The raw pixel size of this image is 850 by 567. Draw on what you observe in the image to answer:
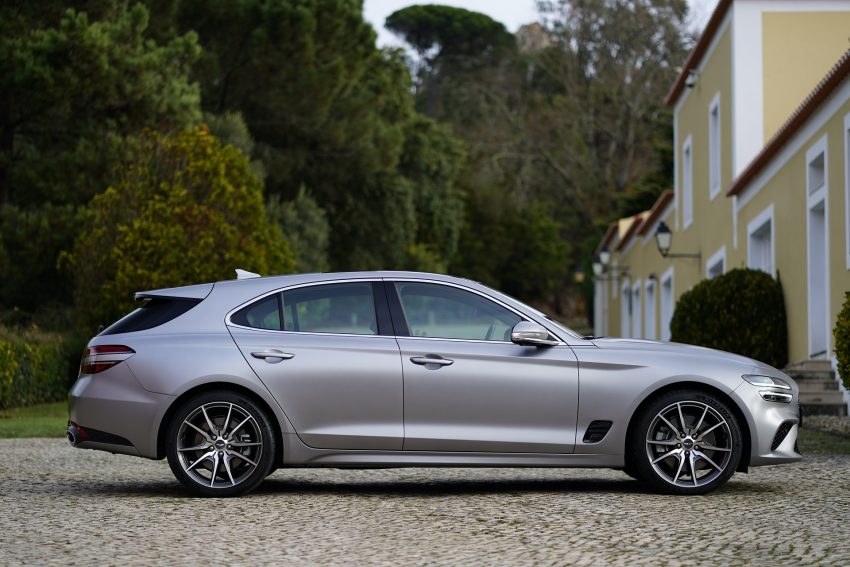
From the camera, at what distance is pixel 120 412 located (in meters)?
8.41

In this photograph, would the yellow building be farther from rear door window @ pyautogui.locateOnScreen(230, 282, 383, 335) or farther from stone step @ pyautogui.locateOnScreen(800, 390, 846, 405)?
rear door window @ pyautogui.locateOnScreen(230, 282, 383, 335)

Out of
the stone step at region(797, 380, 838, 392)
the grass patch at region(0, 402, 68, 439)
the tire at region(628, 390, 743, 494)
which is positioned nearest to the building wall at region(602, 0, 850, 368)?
the stone step at region(797, 380, 838, 392)

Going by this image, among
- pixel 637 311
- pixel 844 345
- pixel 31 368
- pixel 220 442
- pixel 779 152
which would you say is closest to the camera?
pixel 220 442

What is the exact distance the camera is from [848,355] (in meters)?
12.1

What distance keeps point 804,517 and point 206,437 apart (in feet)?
11.8

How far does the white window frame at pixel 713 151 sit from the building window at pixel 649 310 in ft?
27.5

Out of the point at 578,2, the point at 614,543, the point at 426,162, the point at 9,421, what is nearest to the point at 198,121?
the point at 9,421

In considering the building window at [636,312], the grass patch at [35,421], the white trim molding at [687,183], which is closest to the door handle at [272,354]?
the grass patch at [35,421]

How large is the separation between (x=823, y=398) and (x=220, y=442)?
10.9 meters

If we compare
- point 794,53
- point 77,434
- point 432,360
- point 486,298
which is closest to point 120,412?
point 77,434

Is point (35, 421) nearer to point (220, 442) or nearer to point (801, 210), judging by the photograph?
point (220, 442)

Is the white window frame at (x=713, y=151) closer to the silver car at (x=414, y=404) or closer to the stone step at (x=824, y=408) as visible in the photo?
the stone step at (x=824, y=408)

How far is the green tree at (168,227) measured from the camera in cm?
2294

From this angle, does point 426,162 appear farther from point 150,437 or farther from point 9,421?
point 150,437
